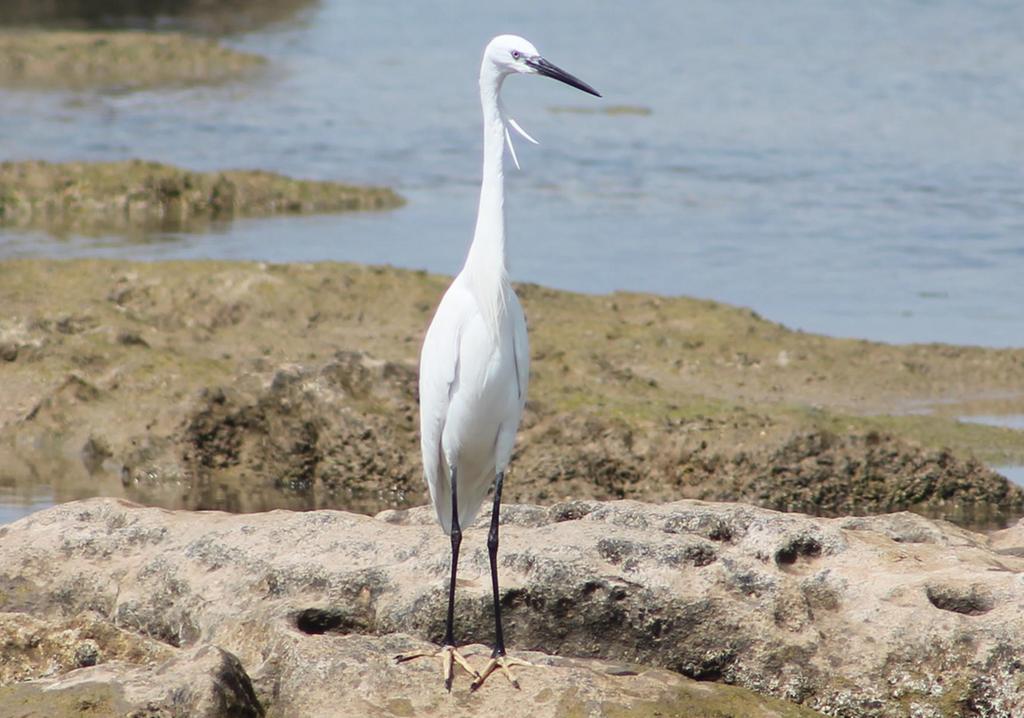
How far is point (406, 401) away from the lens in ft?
28.9

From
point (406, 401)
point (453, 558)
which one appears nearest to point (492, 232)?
point (453, 558)

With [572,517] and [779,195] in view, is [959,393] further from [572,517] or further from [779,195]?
[779,195]

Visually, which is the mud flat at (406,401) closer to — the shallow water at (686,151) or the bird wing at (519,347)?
the shallow water at (686,151)

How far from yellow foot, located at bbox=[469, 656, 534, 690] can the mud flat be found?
3402mm

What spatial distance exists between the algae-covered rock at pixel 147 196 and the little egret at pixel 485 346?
449 inches

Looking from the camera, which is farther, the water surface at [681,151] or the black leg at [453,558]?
the water surface at [681,151]

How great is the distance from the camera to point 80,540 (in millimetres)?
5883

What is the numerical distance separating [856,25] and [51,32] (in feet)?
61.9

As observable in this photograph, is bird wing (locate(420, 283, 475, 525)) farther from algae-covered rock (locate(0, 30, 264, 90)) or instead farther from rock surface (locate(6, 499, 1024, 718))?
algae-covered rock (locate(0, 30, 264, 90))

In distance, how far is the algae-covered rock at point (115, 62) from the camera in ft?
98.2

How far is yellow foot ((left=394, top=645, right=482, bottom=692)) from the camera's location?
487 centimetres

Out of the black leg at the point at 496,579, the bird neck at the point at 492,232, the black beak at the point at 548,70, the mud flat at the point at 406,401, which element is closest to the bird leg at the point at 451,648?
the black leg at the point at 496,579

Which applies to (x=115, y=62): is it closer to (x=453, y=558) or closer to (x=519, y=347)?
(x=519, y=347)

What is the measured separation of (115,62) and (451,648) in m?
28.7
